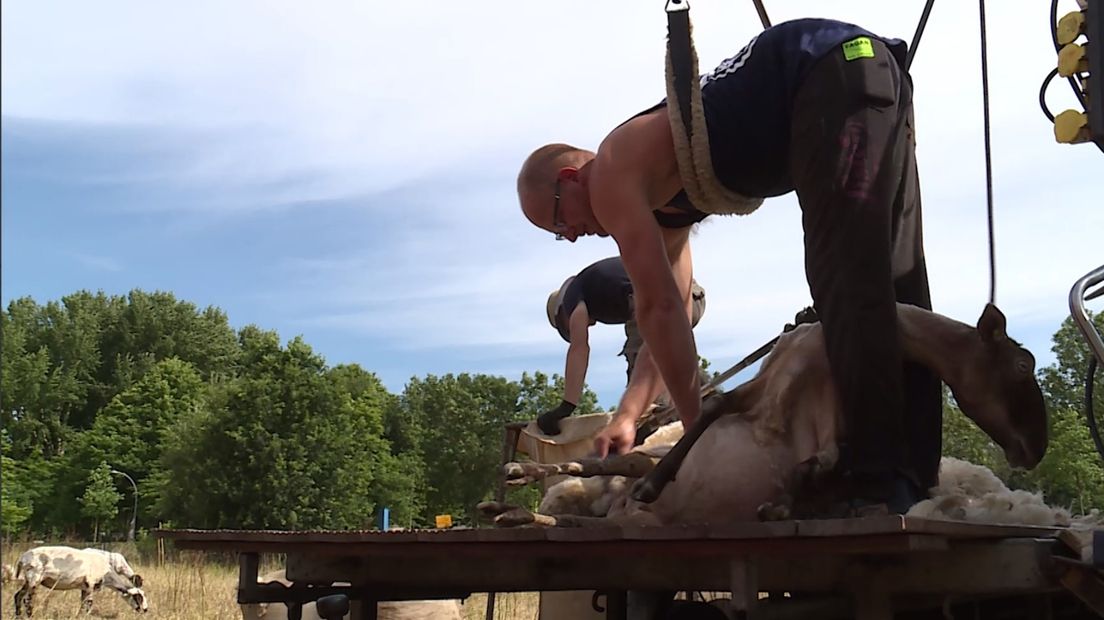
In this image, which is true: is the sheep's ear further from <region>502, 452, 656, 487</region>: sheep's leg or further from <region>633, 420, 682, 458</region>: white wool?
<region>633, 420, 682, 458</region>: white wool

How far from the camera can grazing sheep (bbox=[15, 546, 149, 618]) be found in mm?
11750

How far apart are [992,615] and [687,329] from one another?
34.7 inches

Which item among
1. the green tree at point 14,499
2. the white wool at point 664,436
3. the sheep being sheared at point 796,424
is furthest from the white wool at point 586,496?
the green tree at point 14,499

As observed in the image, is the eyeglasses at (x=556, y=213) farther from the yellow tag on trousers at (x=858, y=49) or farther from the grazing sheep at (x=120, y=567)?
the grazing sheep at (x=120, y=567)

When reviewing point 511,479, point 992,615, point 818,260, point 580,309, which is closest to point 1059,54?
point 818,260

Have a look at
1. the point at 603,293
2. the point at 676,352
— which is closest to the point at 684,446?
the point at 676,352

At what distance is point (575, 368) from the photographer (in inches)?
194

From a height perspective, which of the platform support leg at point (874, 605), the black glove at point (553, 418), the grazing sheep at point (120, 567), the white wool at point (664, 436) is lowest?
the platform support leg at point (874, 605)

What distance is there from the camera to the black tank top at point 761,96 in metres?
2.61

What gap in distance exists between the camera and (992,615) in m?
2.31

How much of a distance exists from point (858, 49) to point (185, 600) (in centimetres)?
1043

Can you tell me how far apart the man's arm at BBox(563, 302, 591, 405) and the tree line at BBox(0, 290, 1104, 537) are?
68.7 ft

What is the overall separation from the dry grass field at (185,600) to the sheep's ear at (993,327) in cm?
618

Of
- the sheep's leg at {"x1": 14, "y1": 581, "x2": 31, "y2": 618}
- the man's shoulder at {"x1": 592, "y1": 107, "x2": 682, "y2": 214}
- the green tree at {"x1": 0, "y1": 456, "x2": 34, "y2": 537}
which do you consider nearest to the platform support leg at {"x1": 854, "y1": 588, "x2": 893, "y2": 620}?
the man's shoulder at {"x1": 592, "y1": 107, "x2": 682, "y2": 214}
